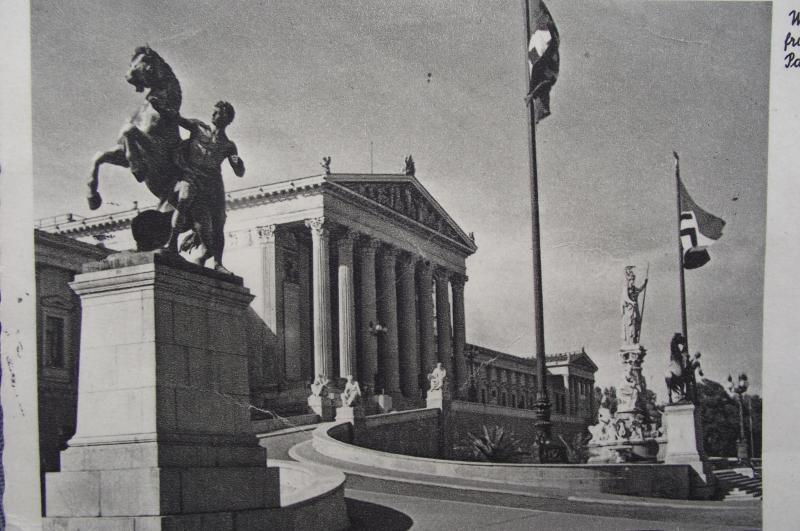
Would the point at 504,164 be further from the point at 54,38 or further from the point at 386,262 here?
the point at 386,262

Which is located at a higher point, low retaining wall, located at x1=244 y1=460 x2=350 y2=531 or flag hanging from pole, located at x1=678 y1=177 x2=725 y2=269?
flag hanging from pole, located at x1=678 y1=177 x2=725 y2=269

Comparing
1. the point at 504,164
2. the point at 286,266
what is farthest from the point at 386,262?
the point at 504,164

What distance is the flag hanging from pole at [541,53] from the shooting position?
10969mm

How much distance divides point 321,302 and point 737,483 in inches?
816

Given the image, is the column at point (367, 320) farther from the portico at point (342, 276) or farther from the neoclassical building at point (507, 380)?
the neoclassical building at point (507, 380)

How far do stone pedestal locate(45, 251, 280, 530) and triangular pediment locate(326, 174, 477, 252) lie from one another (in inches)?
821

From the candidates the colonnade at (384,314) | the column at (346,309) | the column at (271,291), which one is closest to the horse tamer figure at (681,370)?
the colonnade at (384,314)

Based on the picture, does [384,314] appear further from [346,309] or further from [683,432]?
[683,432]

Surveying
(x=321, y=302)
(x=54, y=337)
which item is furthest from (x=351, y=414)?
(x=321, y=302)

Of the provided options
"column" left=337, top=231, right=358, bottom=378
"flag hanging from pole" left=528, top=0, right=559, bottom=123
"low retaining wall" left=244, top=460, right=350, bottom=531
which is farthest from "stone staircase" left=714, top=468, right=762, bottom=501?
"column" left=337, top=231, right=358, bottom=378

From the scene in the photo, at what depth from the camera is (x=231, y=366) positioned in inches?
319

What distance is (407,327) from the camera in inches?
1538

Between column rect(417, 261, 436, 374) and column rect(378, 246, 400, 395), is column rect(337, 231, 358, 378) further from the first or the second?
column rect(417, 261, 436, 374)

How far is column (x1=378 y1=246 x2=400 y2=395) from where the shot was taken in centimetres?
3694
